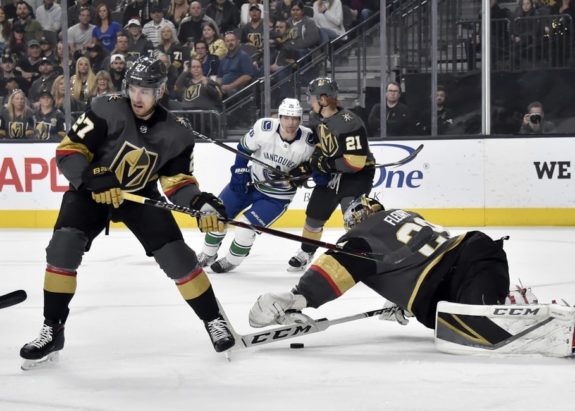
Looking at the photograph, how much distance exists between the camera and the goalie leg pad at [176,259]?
3338 mm

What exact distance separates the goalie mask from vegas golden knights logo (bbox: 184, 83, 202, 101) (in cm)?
495

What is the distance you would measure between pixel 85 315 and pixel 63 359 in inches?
37.5

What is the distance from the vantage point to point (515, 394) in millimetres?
2787

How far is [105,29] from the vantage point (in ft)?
28.3

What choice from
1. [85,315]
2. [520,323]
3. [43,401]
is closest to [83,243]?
[43,401]

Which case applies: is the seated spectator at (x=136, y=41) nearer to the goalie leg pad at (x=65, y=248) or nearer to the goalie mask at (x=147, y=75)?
the goalie mask at (x=147, y=75)

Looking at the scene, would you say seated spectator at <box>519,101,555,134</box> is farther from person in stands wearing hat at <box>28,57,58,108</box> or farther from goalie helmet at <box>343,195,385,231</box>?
goalie helmet at <box>343,195,385,231</box>

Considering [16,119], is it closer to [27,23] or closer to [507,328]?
[27,23]

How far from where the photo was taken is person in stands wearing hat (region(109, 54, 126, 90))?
8.42 metres

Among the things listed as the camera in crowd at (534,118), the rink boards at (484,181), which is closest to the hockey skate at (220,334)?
the rink boards at (484,181)

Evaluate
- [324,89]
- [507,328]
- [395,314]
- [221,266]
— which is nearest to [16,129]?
[221,266]

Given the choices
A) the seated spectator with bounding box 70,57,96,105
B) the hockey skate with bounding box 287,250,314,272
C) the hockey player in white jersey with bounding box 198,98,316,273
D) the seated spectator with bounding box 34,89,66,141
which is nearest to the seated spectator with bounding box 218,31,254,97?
the seated spectator with bounding box 70,57,96,105

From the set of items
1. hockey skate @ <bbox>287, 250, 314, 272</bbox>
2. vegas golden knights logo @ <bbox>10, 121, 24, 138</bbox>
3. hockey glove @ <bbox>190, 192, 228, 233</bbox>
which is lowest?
hockey skate @ <bbox>287, 250, 314, 272</bbox>

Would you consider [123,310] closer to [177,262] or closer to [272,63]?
[177,262]
